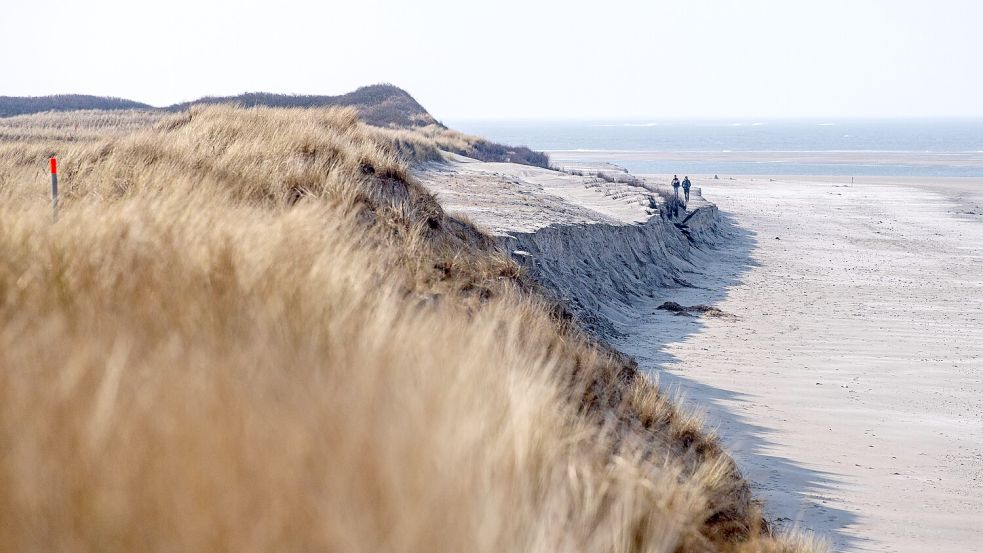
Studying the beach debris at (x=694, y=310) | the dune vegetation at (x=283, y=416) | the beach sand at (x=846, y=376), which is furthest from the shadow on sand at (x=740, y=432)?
the dune vegetation at (x=283, y=416)

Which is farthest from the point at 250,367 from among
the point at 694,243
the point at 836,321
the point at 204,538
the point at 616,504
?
the point at 694,243

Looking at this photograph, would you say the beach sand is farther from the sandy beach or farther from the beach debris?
the beach debris

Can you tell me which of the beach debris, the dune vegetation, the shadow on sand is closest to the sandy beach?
the shadow on sand

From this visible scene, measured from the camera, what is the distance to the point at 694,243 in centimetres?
2525

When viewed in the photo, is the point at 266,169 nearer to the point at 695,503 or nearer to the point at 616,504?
the point at 695,503

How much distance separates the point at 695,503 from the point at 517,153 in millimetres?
43159

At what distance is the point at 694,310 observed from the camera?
16453mm

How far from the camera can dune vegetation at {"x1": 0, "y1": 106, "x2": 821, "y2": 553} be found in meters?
2.03

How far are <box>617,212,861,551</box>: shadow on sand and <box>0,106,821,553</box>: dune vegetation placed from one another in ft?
4.87

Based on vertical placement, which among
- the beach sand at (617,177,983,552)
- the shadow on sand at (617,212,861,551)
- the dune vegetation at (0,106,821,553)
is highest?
the dune vegetation at (0,106,821,553)

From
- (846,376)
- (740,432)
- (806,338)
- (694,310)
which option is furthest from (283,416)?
(694,310)

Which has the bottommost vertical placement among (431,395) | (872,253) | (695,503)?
(872,253)

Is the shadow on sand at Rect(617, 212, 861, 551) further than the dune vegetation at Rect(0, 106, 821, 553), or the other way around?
the shadow on sand at Rect(617, 212, 861, 551)

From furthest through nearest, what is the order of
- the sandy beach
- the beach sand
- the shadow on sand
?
the sandy beach, the beach sand, the shadow on sand
